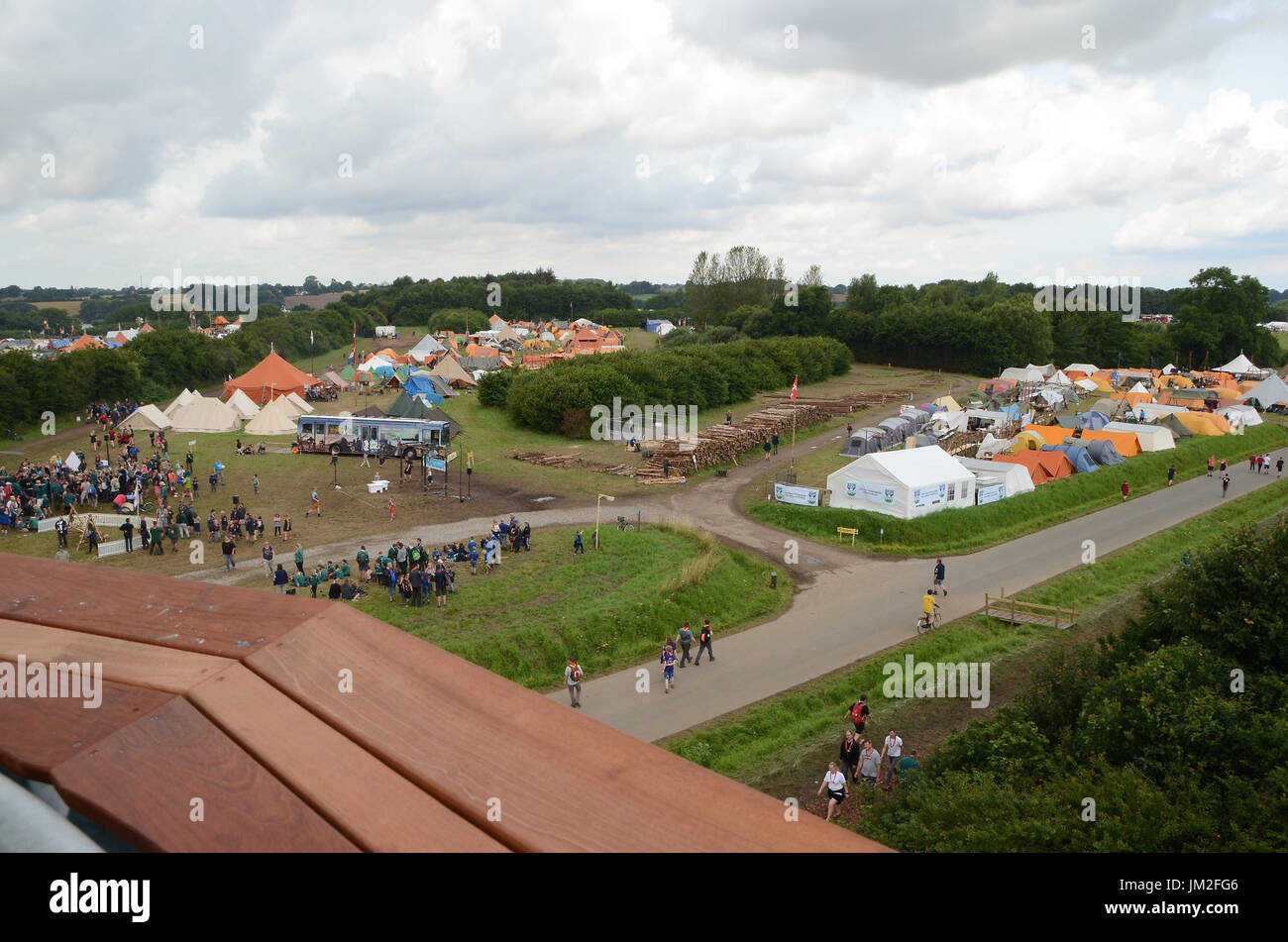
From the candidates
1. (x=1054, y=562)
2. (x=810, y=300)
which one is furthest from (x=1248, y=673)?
(x=810, y=300)

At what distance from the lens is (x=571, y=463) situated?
36000mm

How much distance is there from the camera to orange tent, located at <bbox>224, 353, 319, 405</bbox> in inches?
1826

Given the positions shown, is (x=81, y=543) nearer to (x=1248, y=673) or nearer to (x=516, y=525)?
(x=516, y=525)

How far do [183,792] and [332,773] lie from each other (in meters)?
0.26

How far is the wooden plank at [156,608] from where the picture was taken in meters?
2.14

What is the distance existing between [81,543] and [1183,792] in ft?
83.0

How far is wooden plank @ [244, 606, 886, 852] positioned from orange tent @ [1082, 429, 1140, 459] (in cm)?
4183

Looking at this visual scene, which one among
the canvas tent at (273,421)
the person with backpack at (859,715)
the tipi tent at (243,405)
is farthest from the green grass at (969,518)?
the tipi tent at (243,405)

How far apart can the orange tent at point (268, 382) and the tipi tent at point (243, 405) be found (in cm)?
209

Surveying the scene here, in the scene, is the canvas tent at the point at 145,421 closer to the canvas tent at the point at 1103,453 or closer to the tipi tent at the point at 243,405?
the tipi tent at the point at 243,405

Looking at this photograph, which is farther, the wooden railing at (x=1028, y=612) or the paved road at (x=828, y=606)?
the wooden railing at (x=1028, y=612)

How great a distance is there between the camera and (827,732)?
1448 cm

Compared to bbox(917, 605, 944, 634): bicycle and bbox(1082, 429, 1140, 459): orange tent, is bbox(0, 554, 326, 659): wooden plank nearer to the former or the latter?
bbox(917, 605, 944, 634): bicycle

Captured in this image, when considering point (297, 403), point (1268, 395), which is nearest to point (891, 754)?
point (297, 403)
